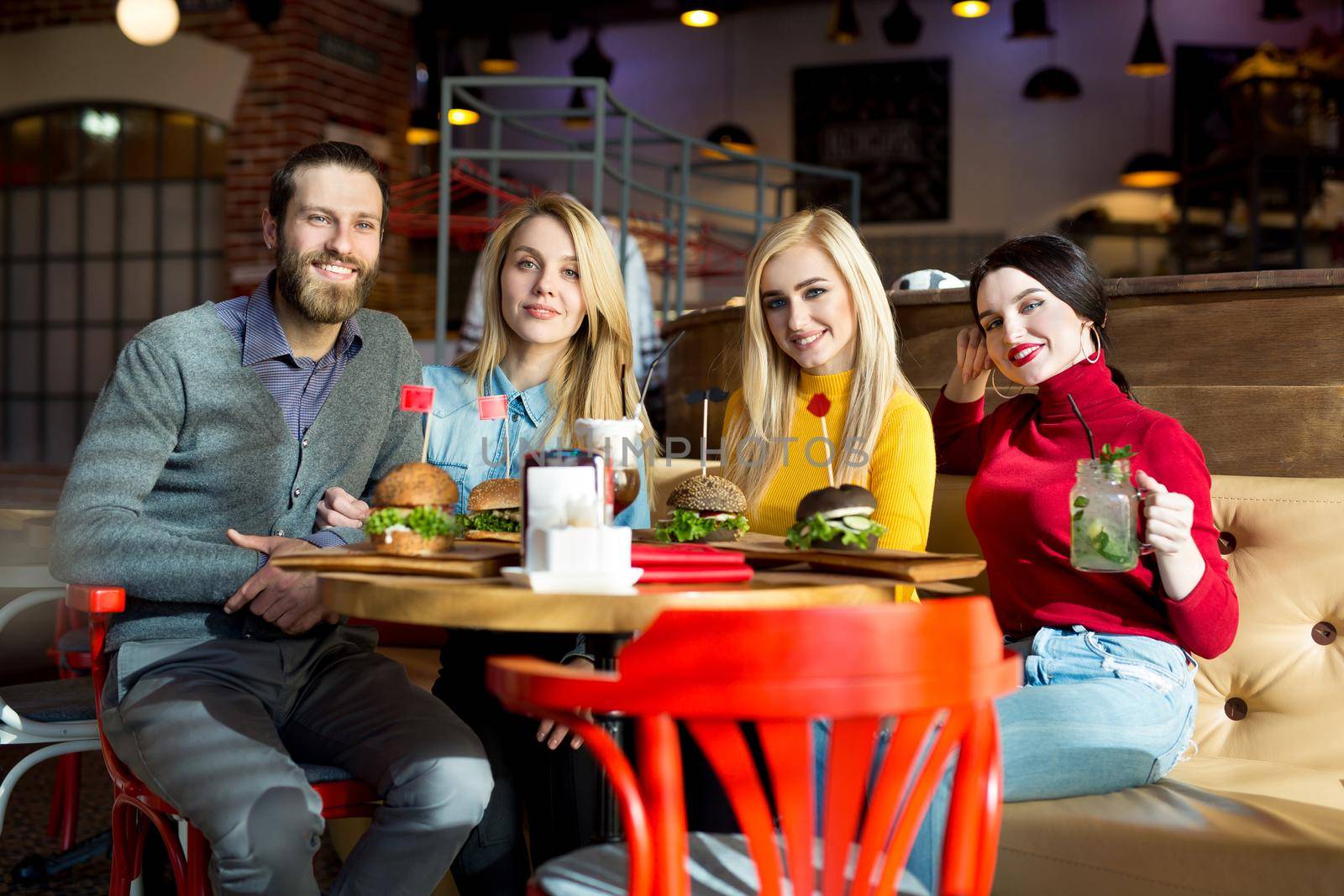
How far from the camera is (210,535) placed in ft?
6.31

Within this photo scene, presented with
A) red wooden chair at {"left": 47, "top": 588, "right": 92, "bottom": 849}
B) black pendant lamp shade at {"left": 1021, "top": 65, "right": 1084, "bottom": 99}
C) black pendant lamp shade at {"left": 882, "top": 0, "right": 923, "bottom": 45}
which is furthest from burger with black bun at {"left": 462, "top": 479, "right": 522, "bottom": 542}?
black pendant lamp shade at {"left": 1021, "top": 65, "right": 1084, "bottom": 99}

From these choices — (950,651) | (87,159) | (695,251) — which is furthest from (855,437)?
(87,159)

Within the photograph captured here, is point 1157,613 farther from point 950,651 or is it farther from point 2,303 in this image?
point 2,303

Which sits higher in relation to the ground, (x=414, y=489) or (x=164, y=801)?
(x=414, y=489)

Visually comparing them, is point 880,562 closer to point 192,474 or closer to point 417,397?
point 417,397

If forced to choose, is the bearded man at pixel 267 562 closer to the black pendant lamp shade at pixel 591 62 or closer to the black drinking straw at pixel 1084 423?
the black drinking straw at pixel 1084 423

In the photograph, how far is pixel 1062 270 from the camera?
204 centimetres

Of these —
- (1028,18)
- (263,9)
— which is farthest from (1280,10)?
(263,9)

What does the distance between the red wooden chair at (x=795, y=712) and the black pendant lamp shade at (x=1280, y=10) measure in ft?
24.7

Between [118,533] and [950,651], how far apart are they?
49.4 inches

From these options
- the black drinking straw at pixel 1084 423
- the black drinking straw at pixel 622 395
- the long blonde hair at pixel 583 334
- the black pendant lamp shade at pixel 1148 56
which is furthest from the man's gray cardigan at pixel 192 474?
the black pendant lamp shade at pixel 1148 56

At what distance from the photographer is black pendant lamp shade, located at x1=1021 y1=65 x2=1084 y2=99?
318 inches

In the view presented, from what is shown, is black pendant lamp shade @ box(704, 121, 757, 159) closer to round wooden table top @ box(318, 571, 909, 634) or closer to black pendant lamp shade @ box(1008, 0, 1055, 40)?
black pendant lamp shade @ box(1008, 0, 1055, 40)

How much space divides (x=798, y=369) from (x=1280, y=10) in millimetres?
6515
